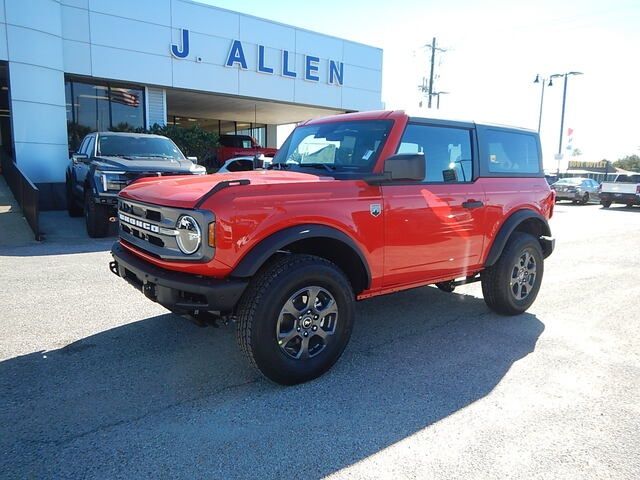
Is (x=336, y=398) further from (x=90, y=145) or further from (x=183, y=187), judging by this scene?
(x=90, y=145)

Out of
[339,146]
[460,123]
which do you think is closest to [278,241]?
[339,146]

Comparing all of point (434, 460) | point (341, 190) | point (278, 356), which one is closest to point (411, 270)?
point (341, 190)

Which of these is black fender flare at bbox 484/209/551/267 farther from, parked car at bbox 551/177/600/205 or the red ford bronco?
parked car at bbox 551/177/600/205

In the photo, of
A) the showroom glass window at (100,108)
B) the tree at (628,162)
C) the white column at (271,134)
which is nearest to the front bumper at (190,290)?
the showroom glass window at (100,108)

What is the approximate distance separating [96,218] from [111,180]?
0.99m

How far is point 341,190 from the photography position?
3.50 meters

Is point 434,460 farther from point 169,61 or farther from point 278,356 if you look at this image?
point 169,61

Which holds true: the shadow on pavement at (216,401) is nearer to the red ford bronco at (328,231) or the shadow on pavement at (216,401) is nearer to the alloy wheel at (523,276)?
the red ford bronco at (328,231)

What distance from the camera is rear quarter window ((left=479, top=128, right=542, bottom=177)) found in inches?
182

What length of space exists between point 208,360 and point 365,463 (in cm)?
168

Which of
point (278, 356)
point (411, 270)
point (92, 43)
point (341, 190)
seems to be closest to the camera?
point (278, 356)

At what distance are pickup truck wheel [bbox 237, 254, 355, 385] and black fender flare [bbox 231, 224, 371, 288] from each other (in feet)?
0.53

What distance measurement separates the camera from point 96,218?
9016 mm

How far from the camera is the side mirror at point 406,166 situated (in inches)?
137
